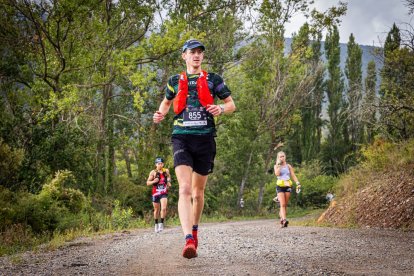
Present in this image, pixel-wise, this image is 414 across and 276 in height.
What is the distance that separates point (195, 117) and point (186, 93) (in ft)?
1.11

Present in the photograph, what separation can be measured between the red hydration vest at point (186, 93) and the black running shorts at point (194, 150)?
0.37 m

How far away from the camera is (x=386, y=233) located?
1034 cm

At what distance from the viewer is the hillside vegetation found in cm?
1218

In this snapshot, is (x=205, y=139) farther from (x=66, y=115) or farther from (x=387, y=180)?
(x=66, y=115)

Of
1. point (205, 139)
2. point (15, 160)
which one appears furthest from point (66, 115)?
point (205, 139)

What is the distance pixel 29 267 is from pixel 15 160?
26.4 feet

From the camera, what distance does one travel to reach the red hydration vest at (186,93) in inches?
226

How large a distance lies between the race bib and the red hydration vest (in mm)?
88

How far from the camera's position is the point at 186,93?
5801 millimetres

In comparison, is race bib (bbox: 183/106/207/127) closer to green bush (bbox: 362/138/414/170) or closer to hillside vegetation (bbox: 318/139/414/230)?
hillside vegetation (bbox: 318/139/414/230)

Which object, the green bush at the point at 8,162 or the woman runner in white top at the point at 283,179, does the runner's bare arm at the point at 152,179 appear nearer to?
the woman runner in white top at the point at 283,179

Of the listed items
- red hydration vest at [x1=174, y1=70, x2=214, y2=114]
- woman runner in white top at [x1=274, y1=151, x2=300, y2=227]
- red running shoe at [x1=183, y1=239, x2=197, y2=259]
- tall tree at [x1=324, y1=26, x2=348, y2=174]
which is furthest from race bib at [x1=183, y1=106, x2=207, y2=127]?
tall tree at [x1=324, y1=26, x2=348, y2=174]

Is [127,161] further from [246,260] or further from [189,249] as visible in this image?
[189,249]

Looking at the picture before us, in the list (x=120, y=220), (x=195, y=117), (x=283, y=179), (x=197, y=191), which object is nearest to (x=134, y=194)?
(x=120, y=220)
